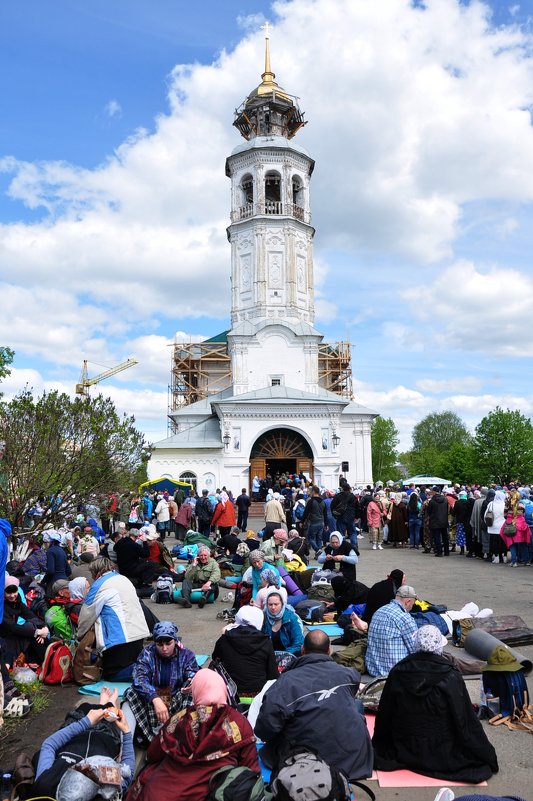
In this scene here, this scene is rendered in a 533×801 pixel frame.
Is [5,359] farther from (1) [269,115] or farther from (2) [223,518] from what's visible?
(1) [269,115]

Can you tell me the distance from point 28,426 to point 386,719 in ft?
31.6

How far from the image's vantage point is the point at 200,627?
373 inches

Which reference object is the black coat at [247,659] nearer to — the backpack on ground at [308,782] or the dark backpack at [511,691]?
the dark backpack at [511,691]

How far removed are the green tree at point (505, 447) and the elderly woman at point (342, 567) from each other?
42527 millimetres

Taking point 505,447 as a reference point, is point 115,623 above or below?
below

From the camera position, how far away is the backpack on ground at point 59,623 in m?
8.08

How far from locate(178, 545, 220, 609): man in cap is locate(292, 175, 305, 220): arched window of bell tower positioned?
32.4m

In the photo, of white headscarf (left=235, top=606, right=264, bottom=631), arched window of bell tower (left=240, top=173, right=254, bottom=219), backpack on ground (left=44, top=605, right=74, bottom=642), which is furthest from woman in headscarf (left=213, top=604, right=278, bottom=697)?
arched window of bell tower (left=240, top=173, right=254, bottom=219)

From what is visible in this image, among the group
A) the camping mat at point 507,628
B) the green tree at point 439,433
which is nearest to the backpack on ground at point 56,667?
the camping mat at point 507,628

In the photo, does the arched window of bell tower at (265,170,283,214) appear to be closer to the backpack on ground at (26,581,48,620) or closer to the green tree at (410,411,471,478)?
the backpack on ground at (26,581,48,620)

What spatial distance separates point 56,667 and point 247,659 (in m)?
2.33

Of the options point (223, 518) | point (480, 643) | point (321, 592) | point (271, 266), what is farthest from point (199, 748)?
point (271, 266)

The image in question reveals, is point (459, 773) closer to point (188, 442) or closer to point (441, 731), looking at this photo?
point (441, 731)

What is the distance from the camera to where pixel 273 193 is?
41.8m
